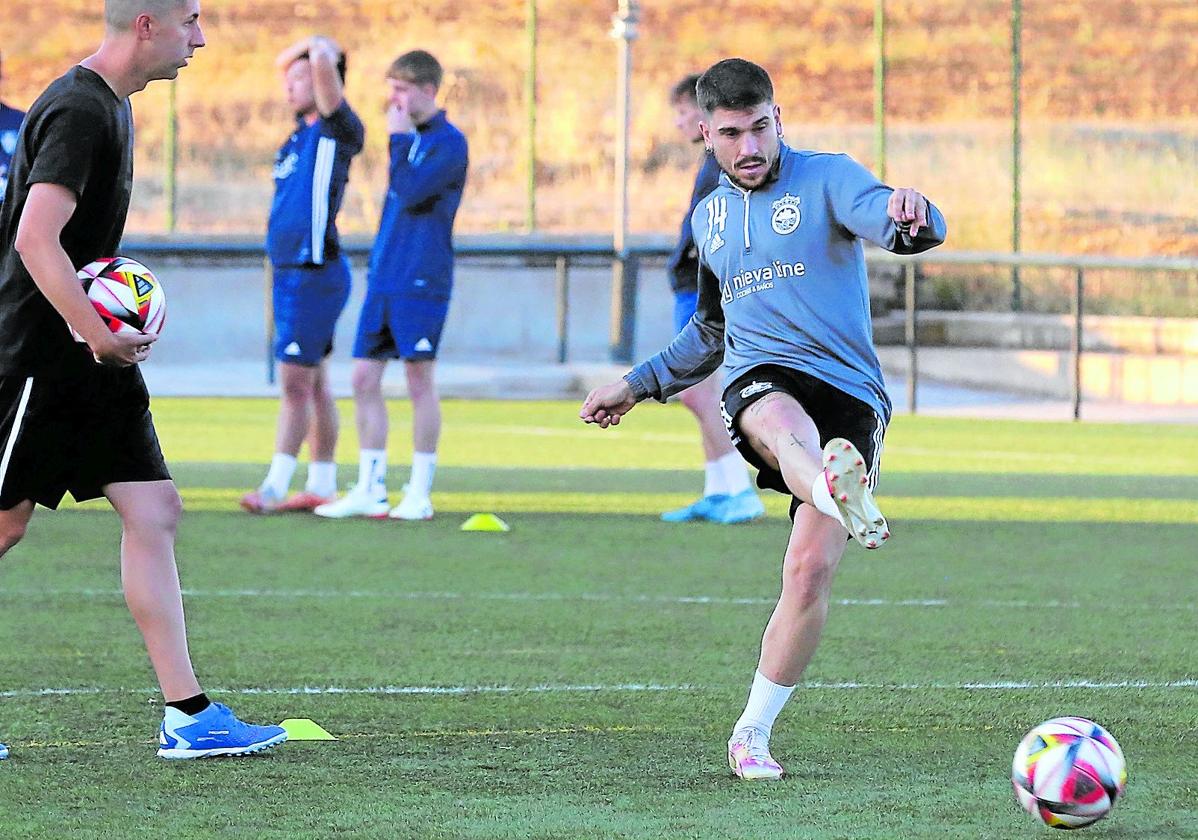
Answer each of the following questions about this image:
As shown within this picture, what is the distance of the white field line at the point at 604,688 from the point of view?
6676mm

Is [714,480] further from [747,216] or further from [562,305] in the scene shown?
[562,305]

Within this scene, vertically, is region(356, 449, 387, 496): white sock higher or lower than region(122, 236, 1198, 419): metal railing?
lower

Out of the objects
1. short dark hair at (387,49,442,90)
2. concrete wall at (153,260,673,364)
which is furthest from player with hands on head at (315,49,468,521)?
concrete wall at (153,260,673,364)

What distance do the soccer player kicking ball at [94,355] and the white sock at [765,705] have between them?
1.27 m

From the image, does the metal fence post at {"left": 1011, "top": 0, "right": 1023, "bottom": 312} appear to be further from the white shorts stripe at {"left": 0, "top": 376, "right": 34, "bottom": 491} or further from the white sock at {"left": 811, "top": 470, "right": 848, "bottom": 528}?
the white shorts stripe at {"left": 0, "top": 376, "right": 34, "bottom": 491}

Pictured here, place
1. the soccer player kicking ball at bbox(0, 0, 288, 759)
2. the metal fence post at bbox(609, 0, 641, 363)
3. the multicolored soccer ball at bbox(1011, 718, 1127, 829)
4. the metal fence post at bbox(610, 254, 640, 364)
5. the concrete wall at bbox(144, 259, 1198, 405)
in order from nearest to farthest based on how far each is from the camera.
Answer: the multicolored soccer ball at bbox(1011, 718, 1127, 829) < the soccer player kicking ball at bbox(0, 0, 288, 759) < the metal fence post at bbox(609, 0, 641, 363) < the metal fence post at bbox(610, 254, 640, 364) < the concrete wall at bbox(144, 259, 1198, 405)

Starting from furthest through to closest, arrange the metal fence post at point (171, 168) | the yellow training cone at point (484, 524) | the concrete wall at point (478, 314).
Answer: the metal fence post at point (171, 168) < the concrete wall at point (478, 314) < the yellow training cone at point (484, 524)

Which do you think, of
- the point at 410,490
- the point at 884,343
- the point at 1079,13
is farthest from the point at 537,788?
the point at 1079,13

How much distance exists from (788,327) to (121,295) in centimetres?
168

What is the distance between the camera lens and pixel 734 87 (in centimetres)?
547

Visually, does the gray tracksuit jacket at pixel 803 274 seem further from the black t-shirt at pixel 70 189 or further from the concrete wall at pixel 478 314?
the concrete wall at pixel 478 314

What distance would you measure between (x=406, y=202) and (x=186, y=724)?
5.75 m

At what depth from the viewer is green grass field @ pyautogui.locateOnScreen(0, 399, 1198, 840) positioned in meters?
5.19

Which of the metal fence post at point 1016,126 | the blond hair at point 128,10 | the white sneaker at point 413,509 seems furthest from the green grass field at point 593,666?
the metal fence post at point 1016,126
